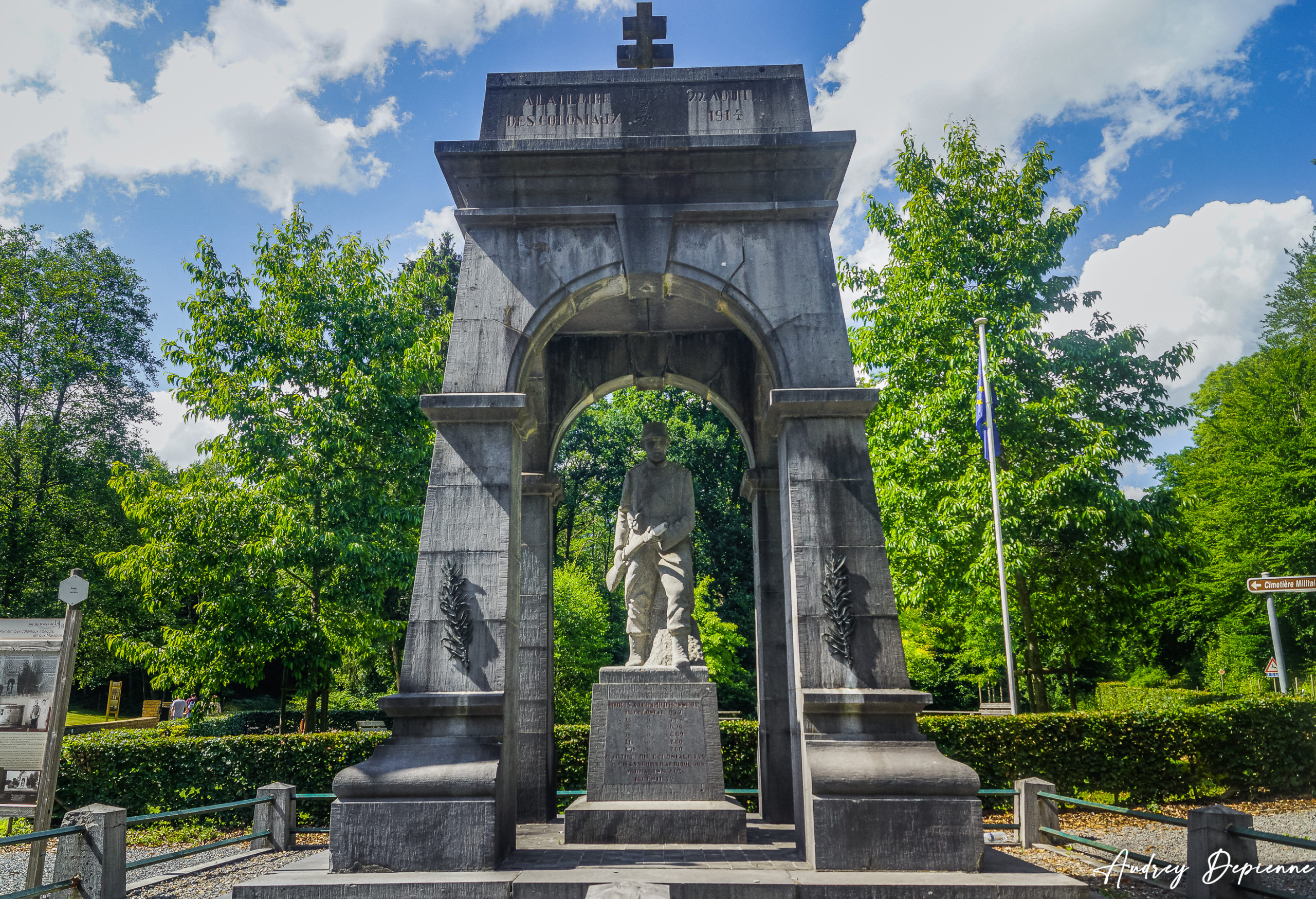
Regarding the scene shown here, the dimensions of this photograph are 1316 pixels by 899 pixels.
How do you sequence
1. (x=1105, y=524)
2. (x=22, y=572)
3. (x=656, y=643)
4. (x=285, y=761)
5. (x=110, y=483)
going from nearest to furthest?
1. (x=656, y=643)
2. (x=285, y=761)
3. (x=110, y=483)
4. (x=1105, y=524)
5. (x=22, y=572)

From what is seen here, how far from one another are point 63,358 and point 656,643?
26.2 m

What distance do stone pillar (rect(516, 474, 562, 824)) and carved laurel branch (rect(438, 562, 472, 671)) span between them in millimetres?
2645

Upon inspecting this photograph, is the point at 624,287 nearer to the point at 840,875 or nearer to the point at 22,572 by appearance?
the point at 840,875

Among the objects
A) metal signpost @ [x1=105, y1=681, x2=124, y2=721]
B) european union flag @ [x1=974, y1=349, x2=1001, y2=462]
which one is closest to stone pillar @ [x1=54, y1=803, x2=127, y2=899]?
european union flag @ [x1=974, y1=349, x2=1001, y2=462]

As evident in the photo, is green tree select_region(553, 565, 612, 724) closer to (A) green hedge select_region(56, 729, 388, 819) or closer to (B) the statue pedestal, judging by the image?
(A) green hedge select_region(56, 729, 388, 819)

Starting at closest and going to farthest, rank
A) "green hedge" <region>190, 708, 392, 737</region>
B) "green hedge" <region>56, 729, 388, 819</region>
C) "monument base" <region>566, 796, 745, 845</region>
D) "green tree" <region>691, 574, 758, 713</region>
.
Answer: "monument base" <region>566, 796, 745, 845</region> → "green hedge" <region>56, 729, 388, 819</region> → "green hedge" <region>190, 708, 392, 737</region> → "green tree" <region>691, 574, 758, 713</region>

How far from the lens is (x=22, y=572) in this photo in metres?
25.7

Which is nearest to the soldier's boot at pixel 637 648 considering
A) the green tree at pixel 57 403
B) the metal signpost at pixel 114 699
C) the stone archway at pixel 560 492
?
the stone archway at pixel 560 492

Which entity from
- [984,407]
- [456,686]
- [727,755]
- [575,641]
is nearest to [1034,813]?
[727,755]

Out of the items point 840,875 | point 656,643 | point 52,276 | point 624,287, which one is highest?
point 52,276

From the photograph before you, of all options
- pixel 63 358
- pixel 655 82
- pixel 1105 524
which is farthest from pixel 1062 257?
pixel 63 358

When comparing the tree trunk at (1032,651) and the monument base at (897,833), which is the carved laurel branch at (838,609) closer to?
the monument base at (897,833)

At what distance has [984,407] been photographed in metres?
16.4

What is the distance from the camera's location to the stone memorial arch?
21.8ft
